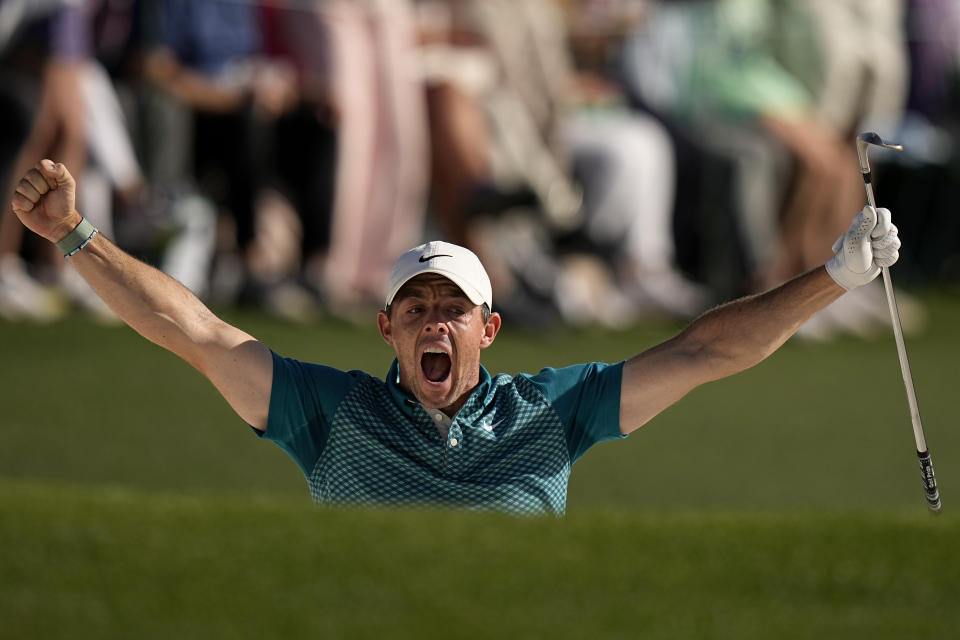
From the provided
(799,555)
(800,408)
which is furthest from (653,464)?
(799,555)

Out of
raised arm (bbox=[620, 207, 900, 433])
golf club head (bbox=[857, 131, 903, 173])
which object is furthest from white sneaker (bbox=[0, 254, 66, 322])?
golf club head (bbox=[857, 131, 903, 173])

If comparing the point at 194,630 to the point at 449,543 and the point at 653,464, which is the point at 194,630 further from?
the point at 653,464

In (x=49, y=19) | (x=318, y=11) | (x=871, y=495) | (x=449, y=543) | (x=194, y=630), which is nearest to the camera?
(x=194, y=630)

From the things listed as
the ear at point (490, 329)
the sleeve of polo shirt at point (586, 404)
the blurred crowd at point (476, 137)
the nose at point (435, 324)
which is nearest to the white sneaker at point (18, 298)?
the blurred crowd at point (476, 137)

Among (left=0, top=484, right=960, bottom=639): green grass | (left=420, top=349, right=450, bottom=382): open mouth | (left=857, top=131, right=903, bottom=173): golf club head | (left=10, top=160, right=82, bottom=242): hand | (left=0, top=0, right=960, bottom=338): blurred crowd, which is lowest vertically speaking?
(left=0, top=484, right=960, bottom=639): green grass

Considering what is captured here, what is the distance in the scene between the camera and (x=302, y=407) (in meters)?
4.89

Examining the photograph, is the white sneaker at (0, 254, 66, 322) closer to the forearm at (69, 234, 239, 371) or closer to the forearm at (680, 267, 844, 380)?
the forearm at (69, 234, 239, 371)

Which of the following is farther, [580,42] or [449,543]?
[580,42]

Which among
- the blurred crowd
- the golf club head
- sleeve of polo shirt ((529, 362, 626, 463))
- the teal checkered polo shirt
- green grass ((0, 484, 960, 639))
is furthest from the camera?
the blurred crowd

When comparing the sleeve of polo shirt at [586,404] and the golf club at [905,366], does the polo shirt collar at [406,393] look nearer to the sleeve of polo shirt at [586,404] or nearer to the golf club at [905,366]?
the sleeve of polo shirt at [586,404]

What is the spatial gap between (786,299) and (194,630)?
216cm

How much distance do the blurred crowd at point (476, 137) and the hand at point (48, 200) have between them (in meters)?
7.06

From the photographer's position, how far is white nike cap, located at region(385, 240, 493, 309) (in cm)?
498

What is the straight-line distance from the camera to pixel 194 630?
12.0 feet
